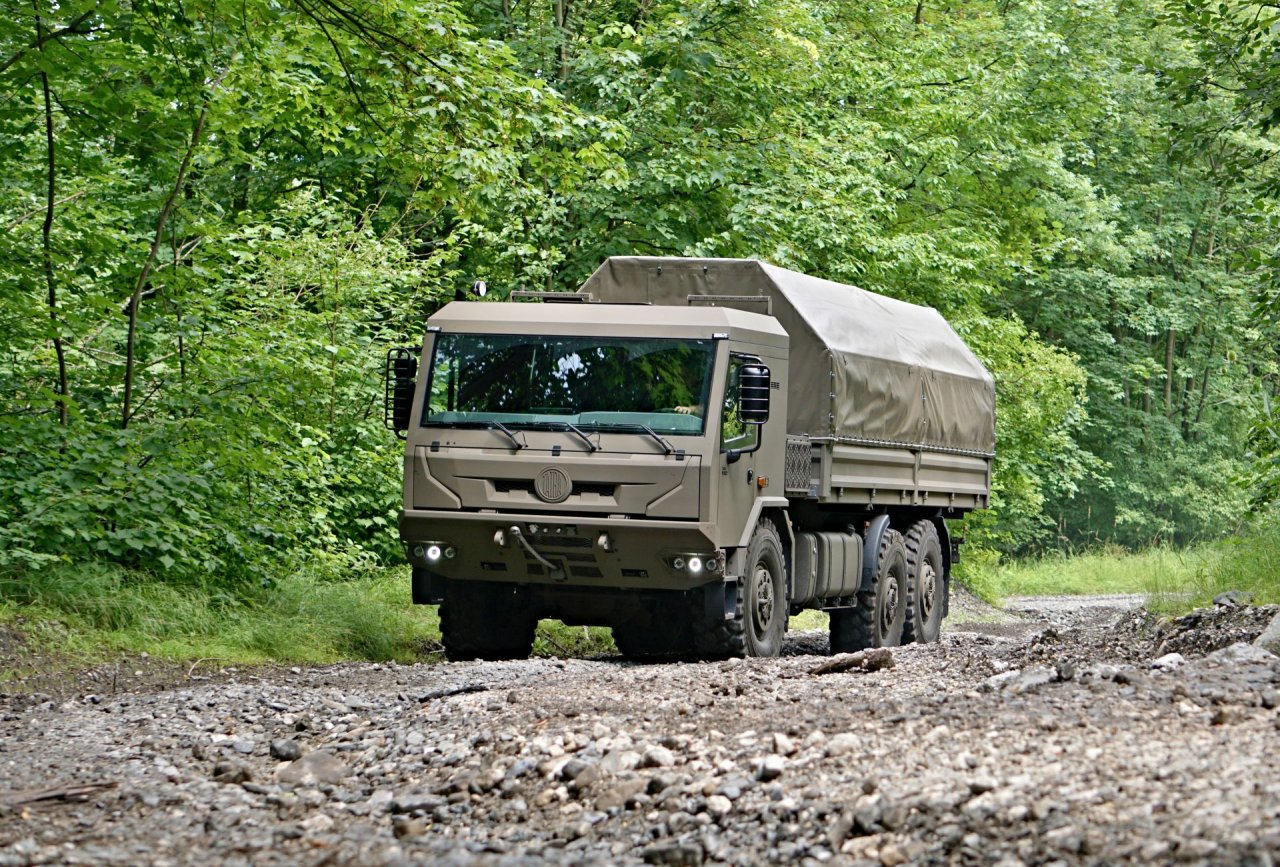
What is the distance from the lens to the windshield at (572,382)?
40.4ft

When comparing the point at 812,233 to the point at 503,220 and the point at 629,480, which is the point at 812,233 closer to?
the point at 503,220

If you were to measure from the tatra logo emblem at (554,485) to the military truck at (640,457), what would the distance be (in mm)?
16

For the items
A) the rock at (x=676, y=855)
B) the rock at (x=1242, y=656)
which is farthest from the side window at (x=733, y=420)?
the rock at (x=676, y=855)

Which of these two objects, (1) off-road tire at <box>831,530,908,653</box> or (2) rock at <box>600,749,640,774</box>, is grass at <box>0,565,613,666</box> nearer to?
(1) off-road tire at <box>831,530,908,653</box>

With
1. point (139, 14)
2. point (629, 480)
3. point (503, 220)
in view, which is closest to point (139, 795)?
point (629, 480)

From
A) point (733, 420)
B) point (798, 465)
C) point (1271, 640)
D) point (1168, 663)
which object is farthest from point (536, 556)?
point (1271, 640)

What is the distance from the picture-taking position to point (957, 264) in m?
25.4

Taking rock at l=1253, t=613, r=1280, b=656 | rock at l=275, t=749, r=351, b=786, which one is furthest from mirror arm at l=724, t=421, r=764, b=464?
rock at l=275, t=749, r=351, b=786

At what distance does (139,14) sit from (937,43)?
1981 cm

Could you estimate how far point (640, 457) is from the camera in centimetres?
1209

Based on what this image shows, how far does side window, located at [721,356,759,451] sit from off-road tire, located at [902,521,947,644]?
447 centimetres

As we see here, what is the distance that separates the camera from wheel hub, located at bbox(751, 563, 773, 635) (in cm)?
1309

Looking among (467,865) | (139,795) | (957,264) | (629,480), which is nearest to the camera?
(467,865)

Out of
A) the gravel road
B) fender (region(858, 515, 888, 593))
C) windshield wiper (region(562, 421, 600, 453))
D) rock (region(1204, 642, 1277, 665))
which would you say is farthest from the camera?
fender (region(858, 515, 888, 593))
